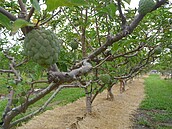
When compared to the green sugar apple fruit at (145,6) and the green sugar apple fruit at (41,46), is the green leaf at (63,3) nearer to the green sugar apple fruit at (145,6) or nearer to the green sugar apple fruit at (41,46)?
the green sugar apple fruit at (41,46)

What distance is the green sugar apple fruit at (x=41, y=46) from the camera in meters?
0.73

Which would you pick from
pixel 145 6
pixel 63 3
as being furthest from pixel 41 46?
pixel 145 6

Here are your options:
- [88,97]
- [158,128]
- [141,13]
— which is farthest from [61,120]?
[141,13]

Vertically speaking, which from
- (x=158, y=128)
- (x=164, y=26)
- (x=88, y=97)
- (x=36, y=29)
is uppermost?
(x=164, y=26)

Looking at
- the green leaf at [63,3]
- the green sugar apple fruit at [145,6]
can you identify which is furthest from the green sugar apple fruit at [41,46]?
the green sugar apple fruit at [145,6]

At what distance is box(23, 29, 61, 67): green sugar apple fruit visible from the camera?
73cm

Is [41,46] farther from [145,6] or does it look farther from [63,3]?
[145,6]

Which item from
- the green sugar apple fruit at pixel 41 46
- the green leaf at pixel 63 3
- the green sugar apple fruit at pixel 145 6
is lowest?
the green sugar apple fruit at pixel 41 46

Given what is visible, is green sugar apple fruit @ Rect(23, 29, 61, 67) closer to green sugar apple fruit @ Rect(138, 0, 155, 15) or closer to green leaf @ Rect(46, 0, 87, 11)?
green leaf @ Rect(46, 0, 87, 11)

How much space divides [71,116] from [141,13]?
5087 mm

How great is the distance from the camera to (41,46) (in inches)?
28.9

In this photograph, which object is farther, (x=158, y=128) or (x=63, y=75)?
(x=158, y=128)

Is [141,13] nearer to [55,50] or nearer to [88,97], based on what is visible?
[55,50]

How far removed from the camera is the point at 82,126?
4.95 metres
